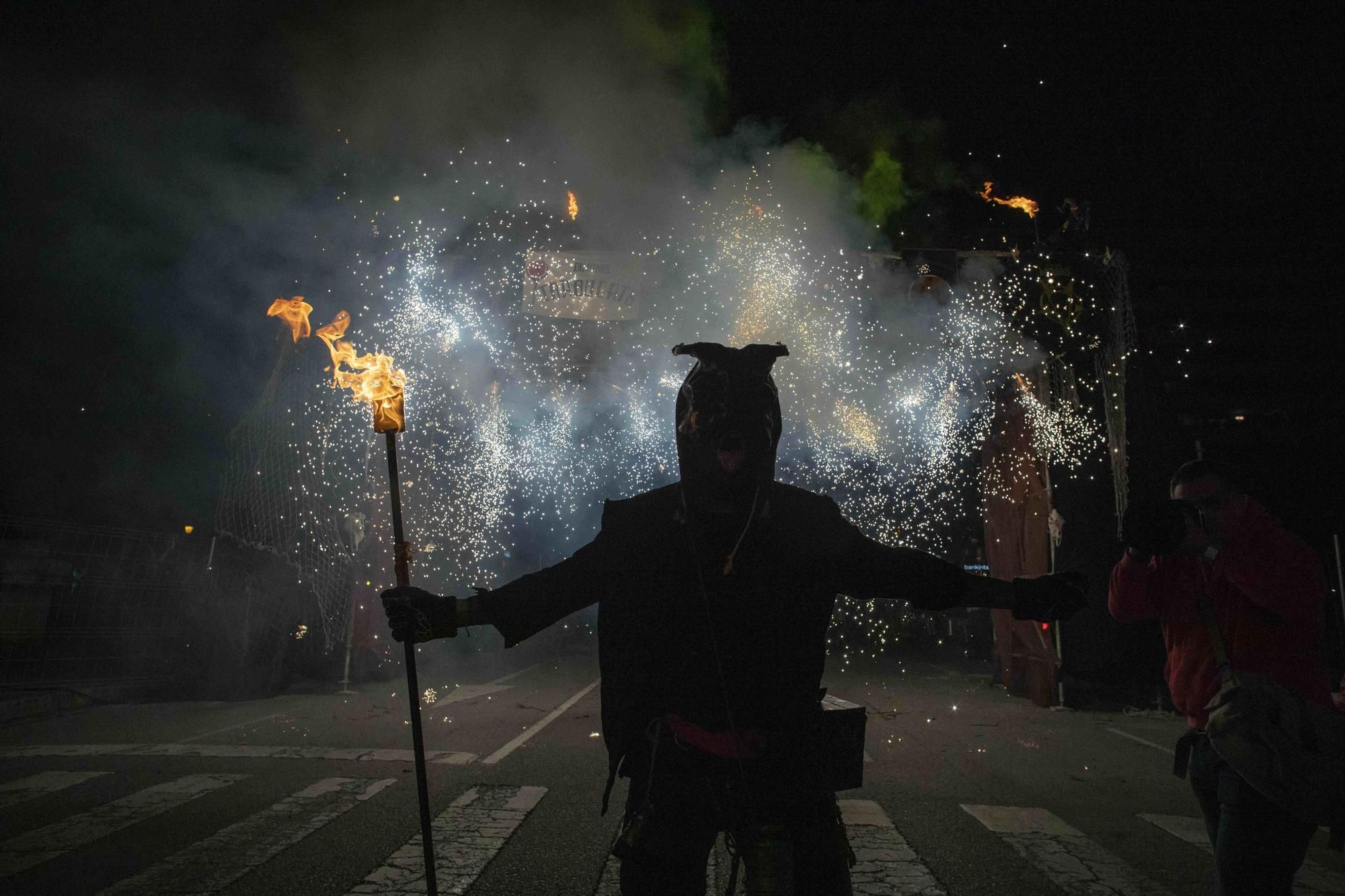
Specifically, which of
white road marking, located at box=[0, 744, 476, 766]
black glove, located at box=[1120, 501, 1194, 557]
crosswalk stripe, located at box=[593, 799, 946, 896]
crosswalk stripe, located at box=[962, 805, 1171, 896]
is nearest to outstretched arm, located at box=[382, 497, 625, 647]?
crosswalk stripe, located at box=[593, 799, 946, 896]

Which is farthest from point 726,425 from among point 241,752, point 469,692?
point 469,692

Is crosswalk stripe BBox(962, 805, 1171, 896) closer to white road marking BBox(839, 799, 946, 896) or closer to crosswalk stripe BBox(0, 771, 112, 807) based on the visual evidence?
white road marking BBox(839, 799, 946, 896)

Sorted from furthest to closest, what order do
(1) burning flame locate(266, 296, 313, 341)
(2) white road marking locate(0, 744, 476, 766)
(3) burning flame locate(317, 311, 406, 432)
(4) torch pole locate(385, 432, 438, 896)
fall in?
1. (2) white road marking locate(0, 744, 476, 766)
2. (1) burning flame locate(266, 296, 313, 341)
3. (3) burning flame locate(317, 311, 406, 432)
4. (4) torch pole locate(385, 432, 438, 896)

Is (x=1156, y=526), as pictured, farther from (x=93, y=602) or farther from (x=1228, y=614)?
(x=93, y=602)

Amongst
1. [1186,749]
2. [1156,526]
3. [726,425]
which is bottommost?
[1186,749]

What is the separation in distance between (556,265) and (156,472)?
28.7 feet

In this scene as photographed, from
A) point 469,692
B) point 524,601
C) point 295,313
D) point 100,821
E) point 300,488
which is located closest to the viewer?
point 524,601

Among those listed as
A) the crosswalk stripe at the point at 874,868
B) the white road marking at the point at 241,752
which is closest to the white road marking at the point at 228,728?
the white road marking at the point at 241,752

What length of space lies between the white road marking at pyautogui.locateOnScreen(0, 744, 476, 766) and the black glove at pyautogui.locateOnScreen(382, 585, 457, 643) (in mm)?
4464

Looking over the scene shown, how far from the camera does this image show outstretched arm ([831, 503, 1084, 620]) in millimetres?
2490

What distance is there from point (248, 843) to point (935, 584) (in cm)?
426

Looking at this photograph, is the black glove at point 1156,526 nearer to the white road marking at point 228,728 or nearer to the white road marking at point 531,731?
the white road marking at point 531,731

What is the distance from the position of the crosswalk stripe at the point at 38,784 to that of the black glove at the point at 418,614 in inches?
186

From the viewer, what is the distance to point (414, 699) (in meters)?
2.88
